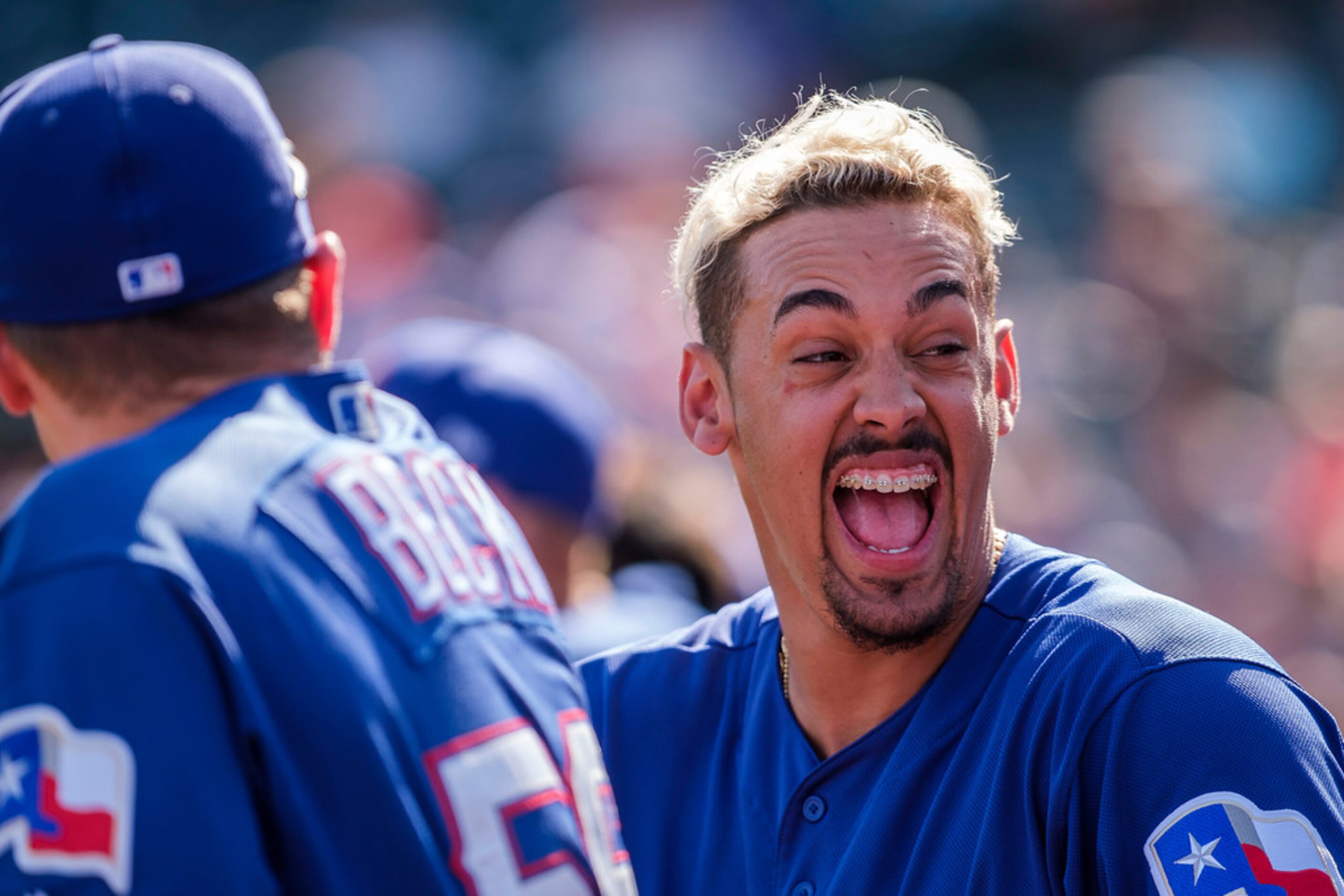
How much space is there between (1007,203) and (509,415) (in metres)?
6.45

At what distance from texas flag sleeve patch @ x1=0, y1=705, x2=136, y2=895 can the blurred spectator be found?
2.43 meters

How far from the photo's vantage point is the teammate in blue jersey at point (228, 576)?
5.08 ft

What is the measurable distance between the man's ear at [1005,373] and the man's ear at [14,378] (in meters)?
1.53

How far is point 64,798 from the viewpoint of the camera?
1523 mm

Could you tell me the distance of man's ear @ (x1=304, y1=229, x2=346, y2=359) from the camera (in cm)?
203

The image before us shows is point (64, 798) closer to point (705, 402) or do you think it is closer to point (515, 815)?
point (515, 815)

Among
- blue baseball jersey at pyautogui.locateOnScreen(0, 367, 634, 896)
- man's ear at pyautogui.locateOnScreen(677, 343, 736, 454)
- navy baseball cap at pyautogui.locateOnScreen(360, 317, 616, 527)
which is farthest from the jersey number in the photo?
navy baseball cap at pyautogui.locateOnScreen(360, 317, 616, 527)

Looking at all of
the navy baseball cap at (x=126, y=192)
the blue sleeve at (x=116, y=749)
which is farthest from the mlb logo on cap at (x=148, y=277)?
the blue sleeve at (x=116, y=749)

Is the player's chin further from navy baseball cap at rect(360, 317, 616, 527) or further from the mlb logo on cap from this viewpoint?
navy baseball cap at rect(360, 317, 616, 527)

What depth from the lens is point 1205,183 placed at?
29.1ft

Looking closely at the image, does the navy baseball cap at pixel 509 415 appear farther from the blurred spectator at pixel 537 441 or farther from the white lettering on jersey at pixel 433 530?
the white lettering on jersey at pixel 433 530

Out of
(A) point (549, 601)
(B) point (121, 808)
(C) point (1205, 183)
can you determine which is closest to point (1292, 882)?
(A) point (549, 601)

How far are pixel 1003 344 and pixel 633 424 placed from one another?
5034mm

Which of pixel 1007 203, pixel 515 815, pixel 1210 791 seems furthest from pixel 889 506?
pixel 1007 203
